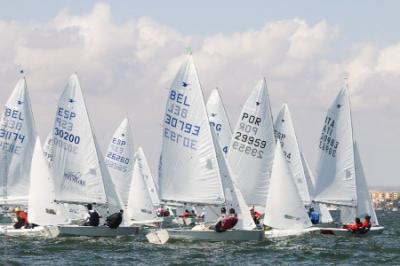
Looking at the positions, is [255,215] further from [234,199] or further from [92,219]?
[92,219]

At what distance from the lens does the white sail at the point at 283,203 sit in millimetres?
43438

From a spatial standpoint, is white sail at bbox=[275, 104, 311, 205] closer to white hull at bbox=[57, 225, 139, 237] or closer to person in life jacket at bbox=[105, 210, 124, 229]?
person in life jacket at bbox=[105, 210, 124, 229]

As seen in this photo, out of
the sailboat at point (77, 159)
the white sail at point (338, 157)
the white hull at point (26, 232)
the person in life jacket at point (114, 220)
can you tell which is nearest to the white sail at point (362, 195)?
the white sail at point (338, 157)

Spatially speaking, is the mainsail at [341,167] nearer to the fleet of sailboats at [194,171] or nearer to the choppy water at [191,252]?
the fleet of sailboats at [194,171]

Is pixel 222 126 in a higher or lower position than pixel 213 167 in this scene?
higher

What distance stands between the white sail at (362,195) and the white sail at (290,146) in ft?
20.1

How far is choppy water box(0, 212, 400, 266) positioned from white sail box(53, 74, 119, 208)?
366 cm

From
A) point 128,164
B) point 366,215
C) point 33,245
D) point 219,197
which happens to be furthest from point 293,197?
point 128,164

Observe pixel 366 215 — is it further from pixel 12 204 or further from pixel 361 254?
pixel 12 204

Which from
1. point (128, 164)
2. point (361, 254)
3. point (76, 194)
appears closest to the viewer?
point (361, 254)

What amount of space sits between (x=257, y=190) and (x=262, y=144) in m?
2.22

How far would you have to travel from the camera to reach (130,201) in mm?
59875

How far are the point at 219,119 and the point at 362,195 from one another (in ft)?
35.0

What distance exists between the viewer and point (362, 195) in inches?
1993
